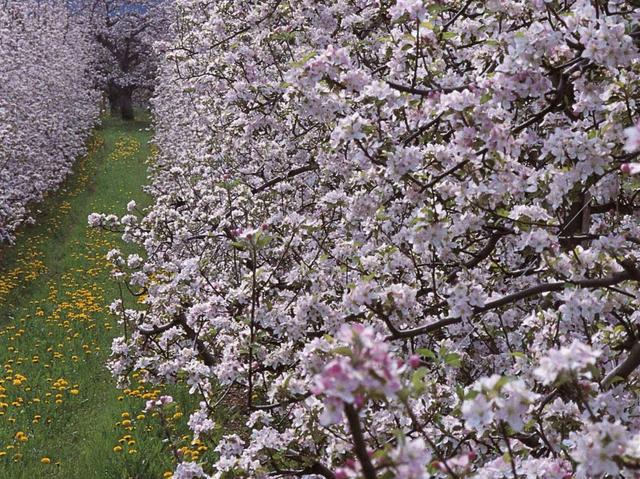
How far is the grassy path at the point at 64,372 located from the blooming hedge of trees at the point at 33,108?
3.02 ft

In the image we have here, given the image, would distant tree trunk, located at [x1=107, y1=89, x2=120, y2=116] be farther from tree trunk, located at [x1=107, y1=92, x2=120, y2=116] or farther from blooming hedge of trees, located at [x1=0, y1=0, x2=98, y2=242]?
blooming hedge of trees, located at [x1=0, y1=0, x2=98, y2=242]

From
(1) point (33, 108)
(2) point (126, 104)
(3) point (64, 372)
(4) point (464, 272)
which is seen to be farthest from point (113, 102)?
(4) point (464, 272)

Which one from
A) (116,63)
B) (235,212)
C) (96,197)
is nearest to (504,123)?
(235,212)

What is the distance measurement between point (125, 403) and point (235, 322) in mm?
2653

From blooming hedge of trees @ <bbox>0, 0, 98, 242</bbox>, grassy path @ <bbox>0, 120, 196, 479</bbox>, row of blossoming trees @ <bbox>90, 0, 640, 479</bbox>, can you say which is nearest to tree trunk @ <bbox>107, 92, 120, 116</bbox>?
blooming hedge of trees @ <bbox>0, 0, 98, 242</bbox>

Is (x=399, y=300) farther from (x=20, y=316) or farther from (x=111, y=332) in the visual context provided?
(x=20, y=316)

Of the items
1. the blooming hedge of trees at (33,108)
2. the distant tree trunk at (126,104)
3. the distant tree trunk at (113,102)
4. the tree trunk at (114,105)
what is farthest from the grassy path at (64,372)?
the tree trunk at (114,105)

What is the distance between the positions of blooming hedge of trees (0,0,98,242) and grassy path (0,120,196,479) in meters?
0.92

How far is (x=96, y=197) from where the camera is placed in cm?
1741

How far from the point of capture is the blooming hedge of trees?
12.6 metres

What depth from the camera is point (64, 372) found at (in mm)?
7141

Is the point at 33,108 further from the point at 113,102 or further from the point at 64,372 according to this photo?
the point at 113,102

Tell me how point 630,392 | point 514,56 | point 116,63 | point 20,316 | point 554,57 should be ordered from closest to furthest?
point 514,56, point 554,57, point 630,392, point 20,316, point 116,63

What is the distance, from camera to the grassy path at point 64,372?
5168 mm
